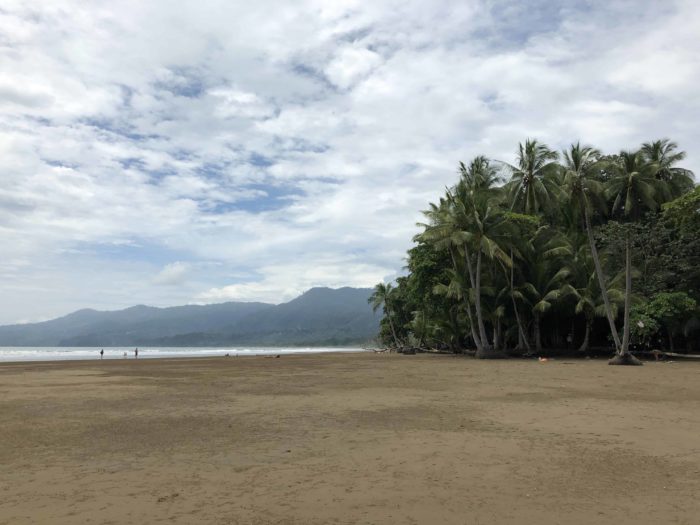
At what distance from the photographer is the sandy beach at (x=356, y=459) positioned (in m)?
4.91

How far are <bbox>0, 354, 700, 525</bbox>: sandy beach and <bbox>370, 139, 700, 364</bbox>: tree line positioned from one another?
60.3ft

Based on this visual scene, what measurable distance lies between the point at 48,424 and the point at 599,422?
10561 millimetres

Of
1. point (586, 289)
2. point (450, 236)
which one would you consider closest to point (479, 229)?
point (450, 236)

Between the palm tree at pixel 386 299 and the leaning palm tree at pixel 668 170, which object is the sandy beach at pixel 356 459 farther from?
the palm tree at pixel 386 299

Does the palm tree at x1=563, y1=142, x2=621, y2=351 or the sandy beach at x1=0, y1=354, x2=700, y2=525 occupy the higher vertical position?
the palm tree at x1=563, y1=142, x2=621, y2=351

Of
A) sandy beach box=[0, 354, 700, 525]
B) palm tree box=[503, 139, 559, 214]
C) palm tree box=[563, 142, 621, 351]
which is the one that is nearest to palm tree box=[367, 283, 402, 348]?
palm tree box=[503, 139, 559, 214]

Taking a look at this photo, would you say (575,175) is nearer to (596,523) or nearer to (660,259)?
(660,259)

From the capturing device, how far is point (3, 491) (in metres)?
5.58

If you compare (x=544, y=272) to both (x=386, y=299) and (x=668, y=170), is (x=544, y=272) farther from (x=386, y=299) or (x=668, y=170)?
(x=386, y=299)

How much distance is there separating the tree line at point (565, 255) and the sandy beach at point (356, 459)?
1838cm

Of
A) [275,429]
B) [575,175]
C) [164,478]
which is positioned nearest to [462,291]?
[575,175]

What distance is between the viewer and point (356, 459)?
22.6 ft

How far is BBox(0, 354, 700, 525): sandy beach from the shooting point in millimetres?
4910

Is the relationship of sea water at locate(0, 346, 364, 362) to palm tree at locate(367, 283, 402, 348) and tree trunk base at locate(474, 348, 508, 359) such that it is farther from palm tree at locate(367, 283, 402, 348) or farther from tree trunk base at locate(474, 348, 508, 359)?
tree trunk base at locate(474, 348, 508, 359)
